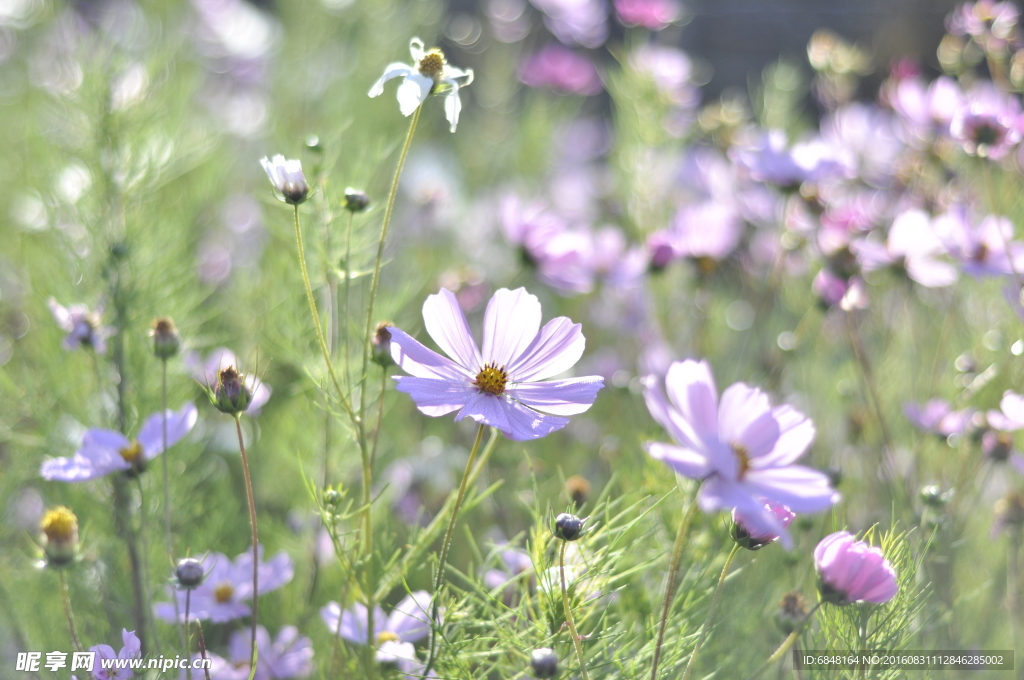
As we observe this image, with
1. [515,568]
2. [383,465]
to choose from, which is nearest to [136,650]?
[515,568]

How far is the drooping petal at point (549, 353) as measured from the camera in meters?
0.47

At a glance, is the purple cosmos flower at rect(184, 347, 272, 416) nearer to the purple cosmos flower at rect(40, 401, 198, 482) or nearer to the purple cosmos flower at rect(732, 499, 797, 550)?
the purple cosmos flower at rect(40, 401, 198, 482)

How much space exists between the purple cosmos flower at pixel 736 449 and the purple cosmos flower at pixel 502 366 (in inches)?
2.6

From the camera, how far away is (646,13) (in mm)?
1157

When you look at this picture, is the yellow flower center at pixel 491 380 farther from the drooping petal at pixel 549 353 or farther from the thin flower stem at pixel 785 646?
the thin flower stem at pixel 785 646

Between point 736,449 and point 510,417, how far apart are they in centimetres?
12

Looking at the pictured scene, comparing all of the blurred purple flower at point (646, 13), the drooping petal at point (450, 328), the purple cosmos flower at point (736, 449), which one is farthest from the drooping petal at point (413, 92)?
the blurred purple flower at point (646, 13)

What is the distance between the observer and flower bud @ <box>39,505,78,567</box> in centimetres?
47

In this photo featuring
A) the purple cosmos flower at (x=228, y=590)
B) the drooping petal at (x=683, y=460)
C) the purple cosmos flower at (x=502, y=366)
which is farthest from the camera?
the purple cosmos flower at (x=228, y=590)

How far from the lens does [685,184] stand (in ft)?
4.50

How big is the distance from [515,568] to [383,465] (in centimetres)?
28

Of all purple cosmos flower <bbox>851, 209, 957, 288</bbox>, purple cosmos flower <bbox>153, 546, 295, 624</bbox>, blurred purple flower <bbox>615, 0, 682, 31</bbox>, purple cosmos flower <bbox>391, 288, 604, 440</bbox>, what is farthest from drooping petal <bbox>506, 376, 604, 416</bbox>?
blurred purple flower <bbox>615, 0, 682, 31</bbox>

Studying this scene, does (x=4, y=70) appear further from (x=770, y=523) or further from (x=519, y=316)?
(x=770, y=523)

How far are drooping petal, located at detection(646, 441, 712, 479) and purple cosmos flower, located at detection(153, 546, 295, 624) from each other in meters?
0.34
